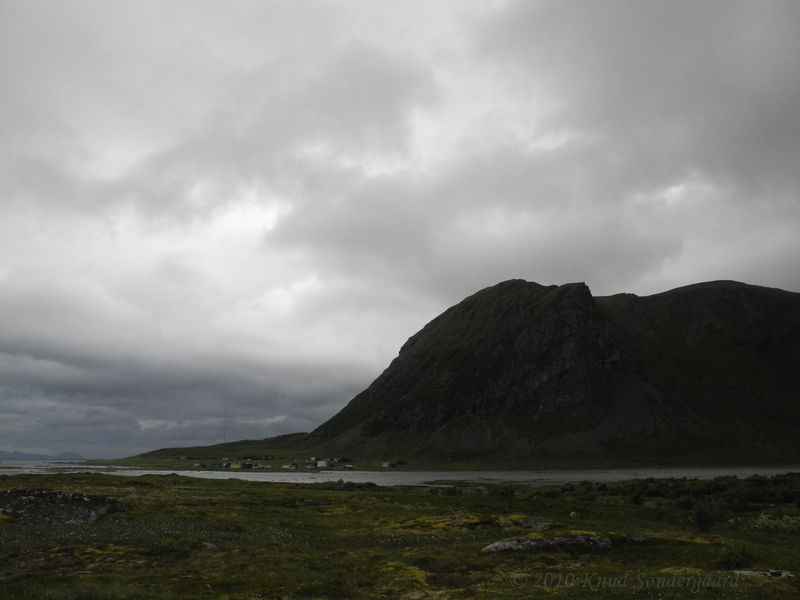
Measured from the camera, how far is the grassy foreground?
75.7ft

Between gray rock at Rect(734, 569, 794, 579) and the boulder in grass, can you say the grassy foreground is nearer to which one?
gray rock at Rect(734, 569, 794, 579)

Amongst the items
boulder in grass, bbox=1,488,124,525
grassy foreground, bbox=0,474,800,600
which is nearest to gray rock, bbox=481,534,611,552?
grassy foreground, bbox=0,474,800,600

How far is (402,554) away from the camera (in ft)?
104

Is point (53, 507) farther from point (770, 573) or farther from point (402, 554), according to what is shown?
point (770, 573)

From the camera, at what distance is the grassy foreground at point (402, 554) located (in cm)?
2306

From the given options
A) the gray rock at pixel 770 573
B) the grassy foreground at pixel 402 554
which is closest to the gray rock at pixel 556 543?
the grassy foreground at pixel 402 554

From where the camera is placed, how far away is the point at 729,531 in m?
39.2

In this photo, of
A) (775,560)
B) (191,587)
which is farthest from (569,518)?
(191,587)

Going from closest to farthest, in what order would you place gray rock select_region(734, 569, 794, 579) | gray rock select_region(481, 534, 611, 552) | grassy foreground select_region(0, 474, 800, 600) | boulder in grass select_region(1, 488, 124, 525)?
grassy foreground select_region(0, 474, 800, 600)
gray rock select_region(734, 569, 794, 579)
gray rock select_region(481, 534, 611, 552)
boulder in grass select_region(1, 488, 124, 525)

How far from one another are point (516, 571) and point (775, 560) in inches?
506

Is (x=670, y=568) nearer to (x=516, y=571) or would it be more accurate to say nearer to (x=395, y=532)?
(x=516, y=571)

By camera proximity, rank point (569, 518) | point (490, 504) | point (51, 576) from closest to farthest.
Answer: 1. point (51, 576)
2. point (569, 518)
3. point (490, 504)

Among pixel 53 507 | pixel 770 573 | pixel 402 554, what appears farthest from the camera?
pixel 53 507

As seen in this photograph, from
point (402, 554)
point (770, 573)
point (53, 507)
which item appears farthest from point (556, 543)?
point (53, 507)
